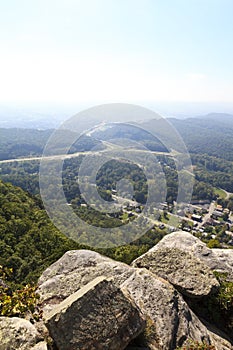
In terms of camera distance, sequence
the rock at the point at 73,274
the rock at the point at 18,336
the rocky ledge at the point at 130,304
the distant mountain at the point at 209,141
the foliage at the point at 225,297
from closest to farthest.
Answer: the rock at the point at 18,336 → the rocky ledge at the point at 130,304 → the rock at the point at 73,274 → the foliage at the point at 225,297 → the distant mountain at the point at 209,141

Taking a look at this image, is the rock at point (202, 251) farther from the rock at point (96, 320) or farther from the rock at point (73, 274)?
the rock at point (96, 320)

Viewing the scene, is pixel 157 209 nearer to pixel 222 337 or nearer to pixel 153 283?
pixel 153 283

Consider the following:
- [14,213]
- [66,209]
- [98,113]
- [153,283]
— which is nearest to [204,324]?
[153,283]

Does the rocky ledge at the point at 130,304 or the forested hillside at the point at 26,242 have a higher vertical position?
the rocky ledge at the point at 130,304

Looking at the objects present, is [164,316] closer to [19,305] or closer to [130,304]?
[130,304]

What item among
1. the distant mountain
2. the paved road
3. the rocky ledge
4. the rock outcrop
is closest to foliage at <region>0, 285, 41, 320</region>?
the rocky ledge

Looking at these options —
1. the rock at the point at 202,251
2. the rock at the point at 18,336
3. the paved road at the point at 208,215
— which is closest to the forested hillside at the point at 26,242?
the rock at the point at 202,251

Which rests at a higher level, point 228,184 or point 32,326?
point 32,326
